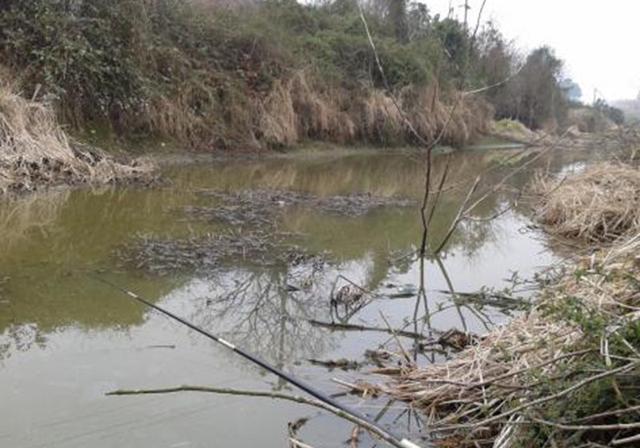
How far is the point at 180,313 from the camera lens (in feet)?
12.9

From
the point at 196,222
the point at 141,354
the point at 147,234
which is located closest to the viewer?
the point at 141,354

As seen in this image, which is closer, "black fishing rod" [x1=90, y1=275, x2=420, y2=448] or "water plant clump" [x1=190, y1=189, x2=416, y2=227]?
"black fishing rod" [x1=90, y1=275, x2=420, y2=448]

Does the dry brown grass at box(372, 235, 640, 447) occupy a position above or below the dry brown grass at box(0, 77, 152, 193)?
below

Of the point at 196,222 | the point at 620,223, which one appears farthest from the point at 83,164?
the point at 620,223

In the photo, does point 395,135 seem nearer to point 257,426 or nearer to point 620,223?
point 620,223

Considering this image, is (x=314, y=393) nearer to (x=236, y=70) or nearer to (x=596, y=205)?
(x=596, y=205)

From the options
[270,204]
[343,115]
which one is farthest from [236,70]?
[270,204]

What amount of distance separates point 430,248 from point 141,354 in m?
3.54

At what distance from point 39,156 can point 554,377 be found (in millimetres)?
7280

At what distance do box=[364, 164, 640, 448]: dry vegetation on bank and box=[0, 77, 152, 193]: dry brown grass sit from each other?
5.90 m

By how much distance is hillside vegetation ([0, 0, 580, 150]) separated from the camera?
33.8 ft

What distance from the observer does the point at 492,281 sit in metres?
5.29

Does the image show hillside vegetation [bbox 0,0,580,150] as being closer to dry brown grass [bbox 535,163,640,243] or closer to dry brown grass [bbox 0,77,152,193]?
dry brown grass [bbox 0,77,152,193]

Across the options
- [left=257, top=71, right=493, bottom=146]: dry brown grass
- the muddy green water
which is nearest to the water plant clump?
the muddy green water
